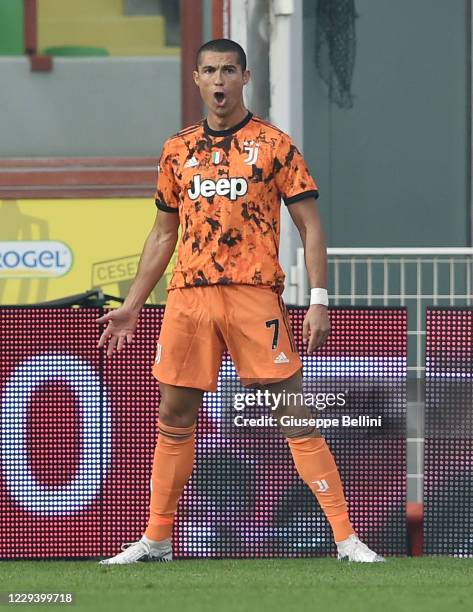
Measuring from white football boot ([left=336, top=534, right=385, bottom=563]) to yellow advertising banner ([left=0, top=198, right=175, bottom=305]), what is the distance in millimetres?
3900

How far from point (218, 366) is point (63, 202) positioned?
4.01m

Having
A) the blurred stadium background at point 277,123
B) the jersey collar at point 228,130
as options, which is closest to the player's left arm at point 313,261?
the jersey collar at point 228,130

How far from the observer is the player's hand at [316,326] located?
6.23 m

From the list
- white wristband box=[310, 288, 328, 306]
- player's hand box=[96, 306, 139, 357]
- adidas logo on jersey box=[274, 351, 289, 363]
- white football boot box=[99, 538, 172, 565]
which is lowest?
white football boot box=[99, 538, 172, 565]

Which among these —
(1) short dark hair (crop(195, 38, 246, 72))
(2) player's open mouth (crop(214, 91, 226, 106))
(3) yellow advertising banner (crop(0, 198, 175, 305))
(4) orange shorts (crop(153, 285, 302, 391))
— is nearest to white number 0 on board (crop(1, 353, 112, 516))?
(4) orange shorts (crop(153, 285, 302, 391))

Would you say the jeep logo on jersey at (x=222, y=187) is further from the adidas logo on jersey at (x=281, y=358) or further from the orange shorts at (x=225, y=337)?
the adidas logo on jersey at (x=281, y=358)

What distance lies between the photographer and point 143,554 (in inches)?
257

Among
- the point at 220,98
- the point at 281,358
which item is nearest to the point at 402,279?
the point at 281,358

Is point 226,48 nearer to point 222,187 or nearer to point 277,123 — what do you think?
point 222,187

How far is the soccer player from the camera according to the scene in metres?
6.29

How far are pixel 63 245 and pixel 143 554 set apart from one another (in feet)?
12.9

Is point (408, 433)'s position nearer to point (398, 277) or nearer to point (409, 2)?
point (398, 277)

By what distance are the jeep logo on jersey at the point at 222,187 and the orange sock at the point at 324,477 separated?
0.97 meters

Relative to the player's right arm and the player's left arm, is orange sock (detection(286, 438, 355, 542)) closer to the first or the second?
the player's left arm
